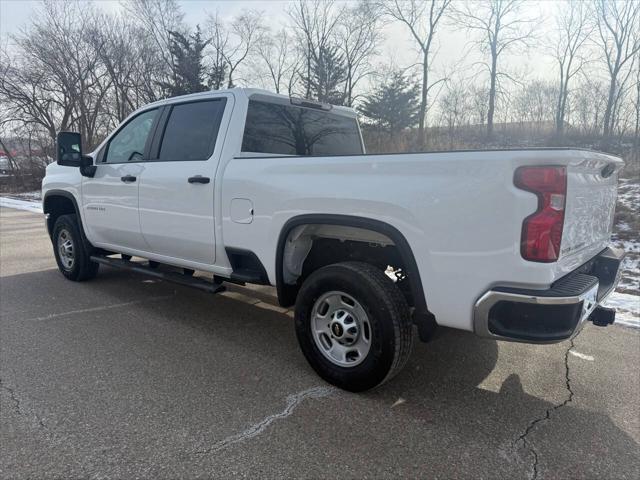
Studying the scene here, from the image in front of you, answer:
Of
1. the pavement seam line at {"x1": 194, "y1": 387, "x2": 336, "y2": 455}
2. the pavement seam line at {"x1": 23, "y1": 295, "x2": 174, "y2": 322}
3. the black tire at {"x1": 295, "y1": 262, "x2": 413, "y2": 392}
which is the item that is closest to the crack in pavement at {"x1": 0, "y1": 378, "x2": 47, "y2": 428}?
the pavement seam line at {"x1": 194, "y1": 387, "x2": 336, "y2": 455}

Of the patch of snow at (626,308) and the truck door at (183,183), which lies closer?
the truck door at (183,183)

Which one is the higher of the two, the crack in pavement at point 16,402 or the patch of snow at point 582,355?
the crack in pavement at point 16,402

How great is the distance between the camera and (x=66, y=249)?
5.75 metres

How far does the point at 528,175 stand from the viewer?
220 centimetres

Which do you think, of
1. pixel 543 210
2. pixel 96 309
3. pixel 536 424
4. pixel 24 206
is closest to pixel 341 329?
pixel 536 424

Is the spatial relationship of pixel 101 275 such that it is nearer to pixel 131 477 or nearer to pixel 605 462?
pixel 131 477

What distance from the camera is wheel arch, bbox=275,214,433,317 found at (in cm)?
263

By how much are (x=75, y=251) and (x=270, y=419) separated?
13.2ft

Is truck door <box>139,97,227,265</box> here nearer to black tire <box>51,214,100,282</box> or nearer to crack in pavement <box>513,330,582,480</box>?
black tire <box>51,214,100,282</box>

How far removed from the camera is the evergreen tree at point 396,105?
3203 cm

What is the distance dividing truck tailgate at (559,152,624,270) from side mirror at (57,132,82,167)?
4751 mm

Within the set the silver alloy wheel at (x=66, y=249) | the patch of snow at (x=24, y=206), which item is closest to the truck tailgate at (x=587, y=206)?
A: the silver alloy wheel at (x=66, y=249)

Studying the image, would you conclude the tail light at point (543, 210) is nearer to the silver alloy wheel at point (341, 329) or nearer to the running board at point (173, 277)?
the silver alloy wheel at point (341, 329)

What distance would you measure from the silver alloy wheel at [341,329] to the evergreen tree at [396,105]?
30527 mm
